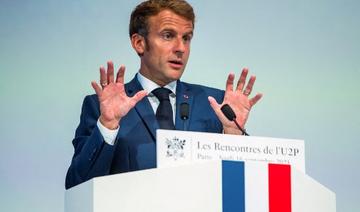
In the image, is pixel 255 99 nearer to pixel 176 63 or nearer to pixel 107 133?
pixel 176 63

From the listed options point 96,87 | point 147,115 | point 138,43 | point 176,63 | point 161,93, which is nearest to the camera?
point 96,87

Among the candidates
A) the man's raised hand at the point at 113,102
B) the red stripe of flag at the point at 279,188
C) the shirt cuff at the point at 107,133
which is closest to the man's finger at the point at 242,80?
the man's raised hand at the point at 113,102

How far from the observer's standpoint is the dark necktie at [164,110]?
4461 mm

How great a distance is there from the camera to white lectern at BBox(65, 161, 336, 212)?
335 centimetres

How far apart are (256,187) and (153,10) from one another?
164 cm

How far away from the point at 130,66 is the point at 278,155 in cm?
181

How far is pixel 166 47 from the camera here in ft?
15.3

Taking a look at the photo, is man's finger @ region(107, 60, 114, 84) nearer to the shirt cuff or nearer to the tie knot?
the shirt cuff

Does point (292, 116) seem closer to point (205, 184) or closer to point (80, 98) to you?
point (80, 98)

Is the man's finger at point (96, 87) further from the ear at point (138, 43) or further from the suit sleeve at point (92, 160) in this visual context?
the ear at point (138, 43)

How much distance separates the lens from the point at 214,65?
5.42 m

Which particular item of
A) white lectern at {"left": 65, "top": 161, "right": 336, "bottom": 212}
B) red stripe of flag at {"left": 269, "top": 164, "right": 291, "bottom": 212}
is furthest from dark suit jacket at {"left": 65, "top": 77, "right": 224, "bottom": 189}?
red stripe of flag at {"left": 269, "top": 164, "right": 291, "bottom": 212}

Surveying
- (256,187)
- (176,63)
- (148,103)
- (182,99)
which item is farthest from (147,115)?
(256,187)

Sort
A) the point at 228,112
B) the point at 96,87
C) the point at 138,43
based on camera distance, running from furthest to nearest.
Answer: the point at 138,43
the point at 228,112
the point at 96,87
